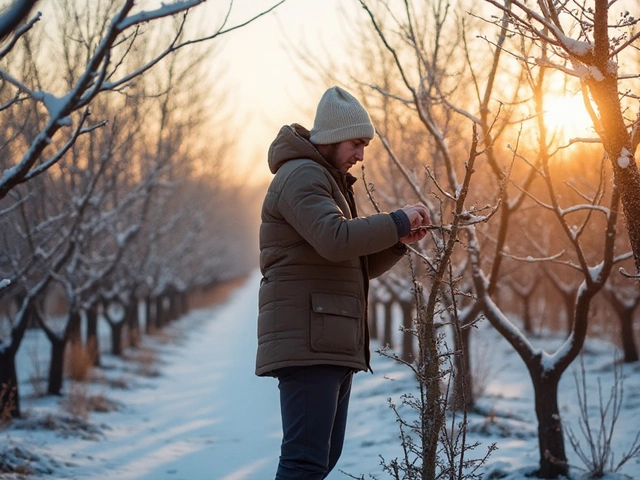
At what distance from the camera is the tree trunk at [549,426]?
450 cm

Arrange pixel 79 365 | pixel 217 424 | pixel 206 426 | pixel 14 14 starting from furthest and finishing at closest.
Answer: pixel 79 365 < pixel 217 424 < pixel 206 426 < pixel 14 14

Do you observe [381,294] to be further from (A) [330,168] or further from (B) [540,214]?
(A) [330,168]

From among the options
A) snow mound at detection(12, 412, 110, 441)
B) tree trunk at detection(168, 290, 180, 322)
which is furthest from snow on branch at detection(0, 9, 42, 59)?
tree trunk at detection(168, 290, 180, 322)

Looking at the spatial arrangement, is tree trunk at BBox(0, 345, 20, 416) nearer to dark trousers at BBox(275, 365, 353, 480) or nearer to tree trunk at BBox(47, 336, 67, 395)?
tree trunk at BBox(47, 336, 67, 395)

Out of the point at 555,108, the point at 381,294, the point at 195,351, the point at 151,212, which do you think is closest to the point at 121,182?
the point at 151,212

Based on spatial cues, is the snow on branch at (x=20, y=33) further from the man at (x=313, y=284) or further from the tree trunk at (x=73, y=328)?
the tree trunk at (x=73, y=328)

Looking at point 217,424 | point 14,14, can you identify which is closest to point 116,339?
point 217,424

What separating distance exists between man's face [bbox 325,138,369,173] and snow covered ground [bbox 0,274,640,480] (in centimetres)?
93

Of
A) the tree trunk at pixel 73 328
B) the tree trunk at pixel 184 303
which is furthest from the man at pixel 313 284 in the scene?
the tree trunk at pixel 184 303

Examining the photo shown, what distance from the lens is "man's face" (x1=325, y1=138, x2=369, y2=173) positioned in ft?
9.24

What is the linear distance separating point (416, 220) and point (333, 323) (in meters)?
0.44

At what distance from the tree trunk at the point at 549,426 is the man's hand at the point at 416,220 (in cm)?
217

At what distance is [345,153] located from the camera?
2818mm

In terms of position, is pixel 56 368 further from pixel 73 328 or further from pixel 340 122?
pixel 340 122
